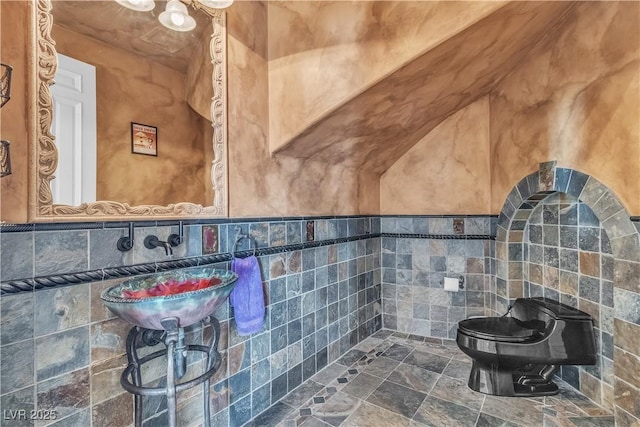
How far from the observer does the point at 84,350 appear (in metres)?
1.12

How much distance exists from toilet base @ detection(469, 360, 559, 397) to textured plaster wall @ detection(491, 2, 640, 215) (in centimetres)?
121

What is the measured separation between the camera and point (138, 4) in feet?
4.26

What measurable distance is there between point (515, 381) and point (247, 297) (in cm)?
190

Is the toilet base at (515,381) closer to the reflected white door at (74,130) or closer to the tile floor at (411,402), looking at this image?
the tile floor at (411,402)

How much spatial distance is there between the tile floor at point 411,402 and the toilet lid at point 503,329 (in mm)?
420

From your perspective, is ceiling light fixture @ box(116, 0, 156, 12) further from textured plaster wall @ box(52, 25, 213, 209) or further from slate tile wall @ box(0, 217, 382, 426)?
slate tile wall @ box(0, 217, 382, 426)

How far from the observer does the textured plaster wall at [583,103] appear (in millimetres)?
1521

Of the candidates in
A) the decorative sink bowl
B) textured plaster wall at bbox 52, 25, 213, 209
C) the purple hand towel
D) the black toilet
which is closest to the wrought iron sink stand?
the decorative sink bowl

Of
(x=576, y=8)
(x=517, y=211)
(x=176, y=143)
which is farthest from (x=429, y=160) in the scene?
(x=176, y=143)

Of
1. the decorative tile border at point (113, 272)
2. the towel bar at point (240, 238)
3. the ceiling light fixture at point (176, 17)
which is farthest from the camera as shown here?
the towel bar at point (240, 238)

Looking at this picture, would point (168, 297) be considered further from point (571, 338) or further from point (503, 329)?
point (571, 338)

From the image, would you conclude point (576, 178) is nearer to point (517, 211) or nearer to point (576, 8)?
point (517, 211)

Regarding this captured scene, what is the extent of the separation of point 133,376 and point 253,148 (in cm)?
127

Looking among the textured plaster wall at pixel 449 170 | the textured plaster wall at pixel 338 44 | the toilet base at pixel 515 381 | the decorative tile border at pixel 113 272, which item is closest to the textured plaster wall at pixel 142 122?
the decorative tile border at pixel 113 272
